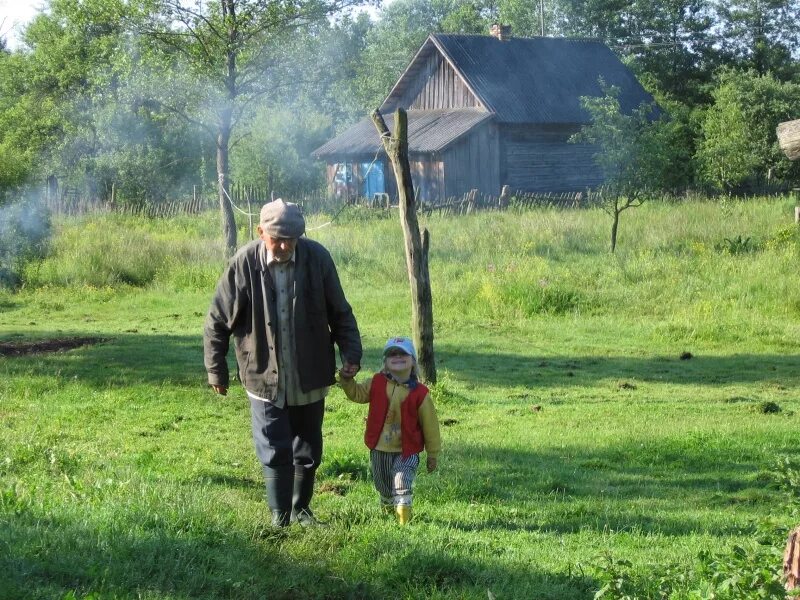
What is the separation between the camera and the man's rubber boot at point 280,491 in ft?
22.1

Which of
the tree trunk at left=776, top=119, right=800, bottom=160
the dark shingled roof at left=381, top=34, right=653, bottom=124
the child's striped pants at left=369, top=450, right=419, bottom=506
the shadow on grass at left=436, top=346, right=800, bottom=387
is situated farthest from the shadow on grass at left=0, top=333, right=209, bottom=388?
the dark shingled roof at left=381, top=34, right=653, bottom=124

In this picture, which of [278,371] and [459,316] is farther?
[459,316]

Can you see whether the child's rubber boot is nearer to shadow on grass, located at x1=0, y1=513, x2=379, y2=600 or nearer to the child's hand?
the child's hand

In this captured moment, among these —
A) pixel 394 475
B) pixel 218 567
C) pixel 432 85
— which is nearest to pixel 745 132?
pixel 432 85

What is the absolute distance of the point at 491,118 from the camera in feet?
149

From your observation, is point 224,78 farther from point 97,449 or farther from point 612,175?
point 97,449

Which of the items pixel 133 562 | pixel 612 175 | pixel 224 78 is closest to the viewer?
pixel 133 562

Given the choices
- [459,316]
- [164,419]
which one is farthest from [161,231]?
[164,419]

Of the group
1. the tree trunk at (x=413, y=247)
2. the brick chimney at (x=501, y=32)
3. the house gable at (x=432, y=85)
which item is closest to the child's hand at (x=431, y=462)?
the tree trunk at (x=413, y=247)

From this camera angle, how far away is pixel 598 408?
12586mm

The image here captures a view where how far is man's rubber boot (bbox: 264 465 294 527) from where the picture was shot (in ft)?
22.1

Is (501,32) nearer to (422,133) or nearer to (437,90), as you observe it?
(437,90)

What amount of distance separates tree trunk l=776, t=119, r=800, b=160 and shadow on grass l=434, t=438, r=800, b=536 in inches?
121

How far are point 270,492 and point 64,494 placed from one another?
1.23 meters
